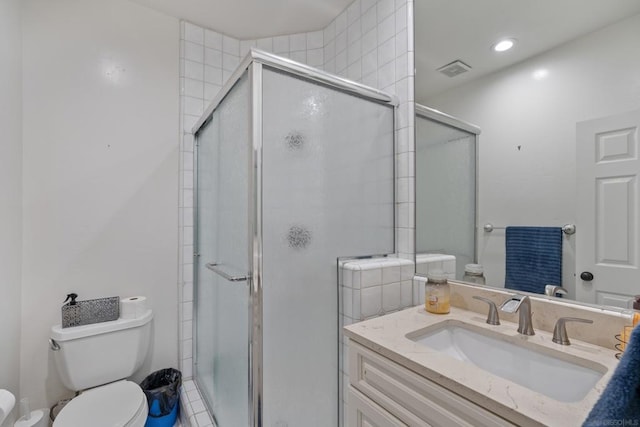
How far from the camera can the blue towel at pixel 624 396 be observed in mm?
370

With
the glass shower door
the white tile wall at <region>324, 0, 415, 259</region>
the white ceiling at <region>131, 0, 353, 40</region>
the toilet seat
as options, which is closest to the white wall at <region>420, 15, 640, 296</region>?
the white tile wall at <region>324, 0, 415, 259</region>

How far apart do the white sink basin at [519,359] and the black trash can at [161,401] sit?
142 cm

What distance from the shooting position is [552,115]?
93 centimetres

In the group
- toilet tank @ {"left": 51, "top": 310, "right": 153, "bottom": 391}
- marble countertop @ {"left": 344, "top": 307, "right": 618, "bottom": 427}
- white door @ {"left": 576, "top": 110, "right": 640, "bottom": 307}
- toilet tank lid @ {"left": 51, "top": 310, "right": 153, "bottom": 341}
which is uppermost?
white door @ {"left": 576, "top": 110, "right": 640, "bottom": 307}

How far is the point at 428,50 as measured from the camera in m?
1.30

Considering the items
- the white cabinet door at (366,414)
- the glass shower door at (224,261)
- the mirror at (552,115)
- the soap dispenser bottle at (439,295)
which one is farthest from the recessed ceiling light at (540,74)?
the white cabinet door at (366,414)

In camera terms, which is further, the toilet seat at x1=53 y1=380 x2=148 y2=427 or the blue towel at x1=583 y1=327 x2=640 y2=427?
the toilet seat at x1=53 y1=380 x2=148 y2=427

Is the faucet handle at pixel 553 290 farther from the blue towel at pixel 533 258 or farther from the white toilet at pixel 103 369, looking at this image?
the white toilet at pixel 103 369

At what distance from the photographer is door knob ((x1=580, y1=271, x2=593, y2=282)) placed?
0.87m

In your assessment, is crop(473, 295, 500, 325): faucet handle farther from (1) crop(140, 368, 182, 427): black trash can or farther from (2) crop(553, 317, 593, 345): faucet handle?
(1) crop(140, 368, 182, 427): black trash can

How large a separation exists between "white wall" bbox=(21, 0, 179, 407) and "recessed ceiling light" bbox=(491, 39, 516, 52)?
1773 mm

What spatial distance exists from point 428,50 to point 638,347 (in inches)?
51.4

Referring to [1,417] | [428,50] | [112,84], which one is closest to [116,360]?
[1,417]

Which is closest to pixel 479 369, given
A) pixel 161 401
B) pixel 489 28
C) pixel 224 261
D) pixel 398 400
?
pixel 398 400
